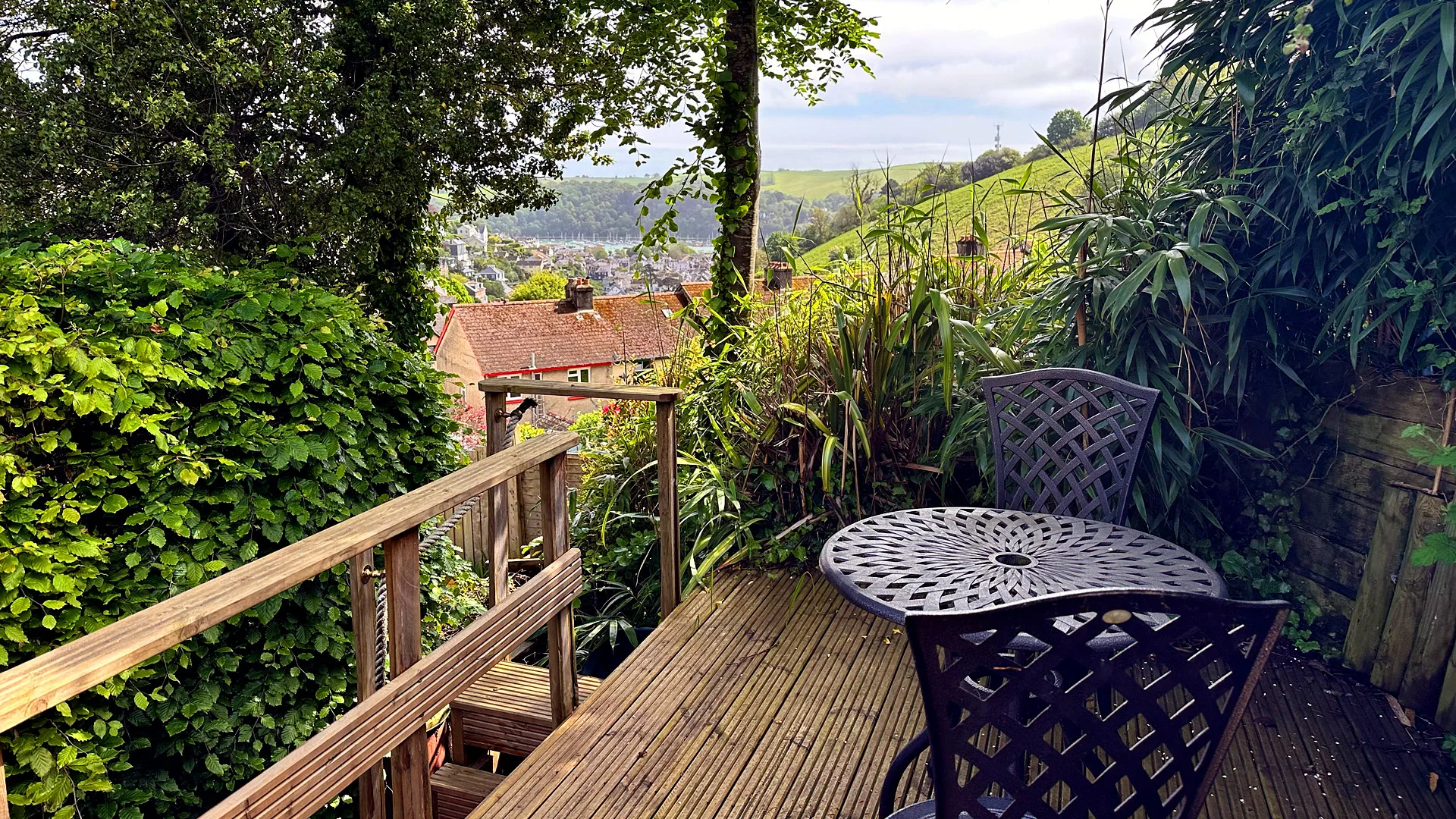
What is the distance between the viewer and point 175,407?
2572 mm

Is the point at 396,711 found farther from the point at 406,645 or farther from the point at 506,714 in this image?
the point at 506,714

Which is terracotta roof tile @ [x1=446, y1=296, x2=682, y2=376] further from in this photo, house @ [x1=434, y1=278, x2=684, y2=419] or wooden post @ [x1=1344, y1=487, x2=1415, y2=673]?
wooden post @ [x1=1344, y1=487, x2=1415, y2=673]

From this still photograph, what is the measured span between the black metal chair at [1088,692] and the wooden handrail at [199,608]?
0.95m

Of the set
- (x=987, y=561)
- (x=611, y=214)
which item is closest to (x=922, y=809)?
(x=987, y=561)

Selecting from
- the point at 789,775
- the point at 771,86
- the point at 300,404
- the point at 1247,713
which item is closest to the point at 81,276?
the point at 300,404

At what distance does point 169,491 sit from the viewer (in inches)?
97.0

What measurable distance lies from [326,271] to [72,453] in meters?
7.16

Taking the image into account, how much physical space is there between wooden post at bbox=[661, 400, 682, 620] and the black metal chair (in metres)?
2.05

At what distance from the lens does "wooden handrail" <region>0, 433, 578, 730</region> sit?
928mm

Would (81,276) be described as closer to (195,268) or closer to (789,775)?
(195,268)

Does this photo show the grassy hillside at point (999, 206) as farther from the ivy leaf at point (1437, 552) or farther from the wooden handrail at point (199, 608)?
Result: the wooden handrail at point (199, 608)

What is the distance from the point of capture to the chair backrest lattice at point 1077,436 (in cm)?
215

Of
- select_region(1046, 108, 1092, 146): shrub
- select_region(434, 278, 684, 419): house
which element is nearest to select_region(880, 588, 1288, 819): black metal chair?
select_region(1046, 108, 1092, 146): shrub

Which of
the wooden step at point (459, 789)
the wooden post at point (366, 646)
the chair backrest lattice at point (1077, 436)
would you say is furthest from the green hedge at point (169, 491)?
the chair backrest lattice at point (1077, 436)
